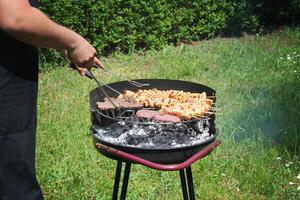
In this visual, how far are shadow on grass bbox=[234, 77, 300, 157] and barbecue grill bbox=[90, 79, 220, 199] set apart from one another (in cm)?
204

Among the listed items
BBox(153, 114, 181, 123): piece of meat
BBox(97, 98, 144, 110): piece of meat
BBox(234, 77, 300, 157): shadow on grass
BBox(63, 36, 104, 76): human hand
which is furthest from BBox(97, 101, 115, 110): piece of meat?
BBox(234, 77, 300, 157): shadow on grass

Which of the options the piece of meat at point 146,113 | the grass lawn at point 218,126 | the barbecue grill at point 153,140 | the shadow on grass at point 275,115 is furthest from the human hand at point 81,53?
the shadow on grass at point 275,115

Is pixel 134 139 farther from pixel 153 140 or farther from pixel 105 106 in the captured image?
pixel 105 106

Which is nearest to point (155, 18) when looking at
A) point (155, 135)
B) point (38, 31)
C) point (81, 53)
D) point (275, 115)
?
point (275, 115)

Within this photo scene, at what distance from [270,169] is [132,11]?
399 cm

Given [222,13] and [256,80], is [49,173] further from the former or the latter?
[222,13]

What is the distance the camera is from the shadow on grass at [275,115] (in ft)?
15.0

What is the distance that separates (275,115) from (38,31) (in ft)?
11.6

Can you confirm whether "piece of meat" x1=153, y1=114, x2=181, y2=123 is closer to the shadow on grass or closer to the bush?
the shadow on grass

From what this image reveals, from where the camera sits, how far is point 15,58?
230 centimetres

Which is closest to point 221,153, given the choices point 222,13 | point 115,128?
point 115,128

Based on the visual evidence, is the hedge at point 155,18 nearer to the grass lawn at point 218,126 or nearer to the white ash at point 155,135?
the grass lawn at point 218,126

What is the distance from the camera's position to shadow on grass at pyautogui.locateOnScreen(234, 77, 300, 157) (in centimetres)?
458

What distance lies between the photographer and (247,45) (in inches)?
302
